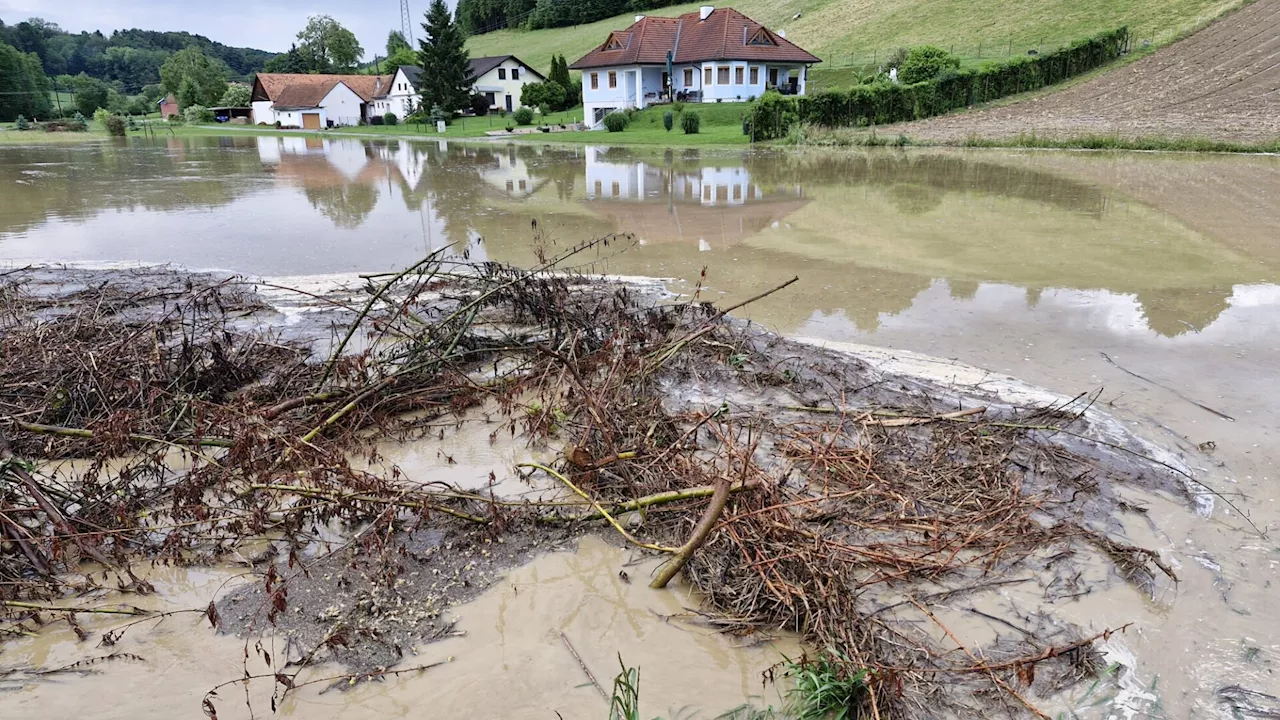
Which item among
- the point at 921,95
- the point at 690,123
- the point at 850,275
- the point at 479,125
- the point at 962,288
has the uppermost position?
the point at 479,125

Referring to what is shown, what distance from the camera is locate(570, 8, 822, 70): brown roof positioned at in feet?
158

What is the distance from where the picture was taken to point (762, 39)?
49656 mm

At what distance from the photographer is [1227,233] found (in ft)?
40.9

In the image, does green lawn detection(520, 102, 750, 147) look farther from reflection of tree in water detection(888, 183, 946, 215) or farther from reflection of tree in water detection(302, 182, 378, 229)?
reflection of tree in water detection(302, 182, 378, 229)

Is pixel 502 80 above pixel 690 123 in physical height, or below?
above

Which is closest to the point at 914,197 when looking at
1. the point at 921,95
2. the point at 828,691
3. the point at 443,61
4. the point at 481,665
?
the point at 828,691

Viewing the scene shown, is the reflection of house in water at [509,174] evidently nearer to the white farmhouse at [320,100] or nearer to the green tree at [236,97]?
the white farmhouse at [320,100]

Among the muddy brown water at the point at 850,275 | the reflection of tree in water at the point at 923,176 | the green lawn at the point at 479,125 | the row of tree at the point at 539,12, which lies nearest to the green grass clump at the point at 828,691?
the muddy brown water at the point at 850,275

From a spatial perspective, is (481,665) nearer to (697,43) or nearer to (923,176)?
(923,176)

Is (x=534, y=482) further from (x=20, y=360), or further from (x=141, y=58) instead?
(x=141, y=58)

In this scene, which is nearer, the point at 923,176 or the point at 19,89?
the point at 923,176

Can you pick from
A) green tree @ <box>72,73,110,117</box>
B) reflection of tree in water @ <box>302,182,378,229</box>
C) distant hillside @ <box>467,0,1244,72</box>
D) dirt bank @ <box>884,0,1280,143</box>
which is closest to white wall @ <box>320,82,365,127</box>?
distant hillside @ <box>467,0,1244,72</box>

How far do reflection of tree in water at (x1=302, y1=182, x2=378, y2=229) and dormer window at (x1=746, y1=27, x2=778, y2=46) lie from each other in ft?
116

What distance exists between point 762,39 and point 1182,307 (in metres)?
46.1
